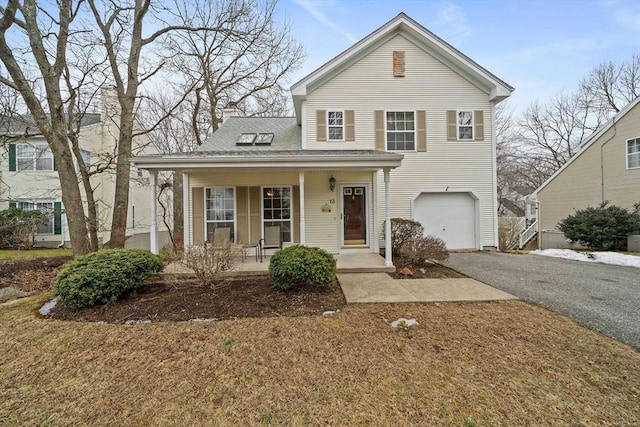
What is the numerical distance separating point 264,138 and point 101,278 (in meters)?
6.88

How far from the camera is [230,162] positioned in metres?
6.67

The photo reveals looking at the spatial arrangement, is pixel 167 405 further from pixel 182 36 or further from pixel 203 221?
pixel 182 36

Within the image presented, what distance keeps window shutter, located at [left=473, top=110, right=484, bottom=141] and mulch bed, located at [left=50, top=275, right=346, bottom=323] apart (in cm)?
804

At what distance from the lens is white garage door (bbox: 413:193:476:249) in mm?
10023

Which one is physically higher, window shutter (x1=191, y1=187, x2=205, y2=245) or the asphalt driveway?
window shutter (x1=191, y1=187, x2=205, y2=245)

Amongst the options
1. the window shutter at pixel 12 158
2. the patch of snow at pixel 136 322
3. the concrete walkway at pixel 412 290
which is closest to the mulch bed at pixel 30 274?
the patch of snow at pixel 136 322

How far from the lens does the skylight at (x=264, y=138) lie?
9.88 meters

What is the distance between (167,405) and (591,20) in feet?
59.3

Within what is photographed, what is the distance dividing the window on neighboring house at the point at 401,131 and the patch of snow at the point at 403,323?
22.9 ft

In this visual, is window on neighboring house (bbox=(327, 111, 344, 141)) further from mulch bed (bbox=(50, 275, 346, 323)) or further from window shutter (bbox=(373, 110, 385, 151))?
mulch bed (bbox=(50, 275, 346, 323))

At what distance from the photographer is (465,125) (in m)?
9.97

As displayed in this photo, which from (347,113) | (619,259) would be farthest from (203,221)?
(619,259)

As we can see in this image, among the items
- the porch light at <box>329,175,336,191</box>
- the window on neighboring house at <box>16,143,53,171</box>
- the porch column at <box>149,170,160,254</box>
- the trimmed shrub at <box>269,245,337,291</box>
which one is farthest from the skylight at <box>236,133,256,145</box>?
the window on neighboring house at <box>16,143,53,171</box>

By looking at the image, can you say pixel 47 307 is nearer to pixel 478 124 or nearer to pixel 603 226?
pixel 478 124
